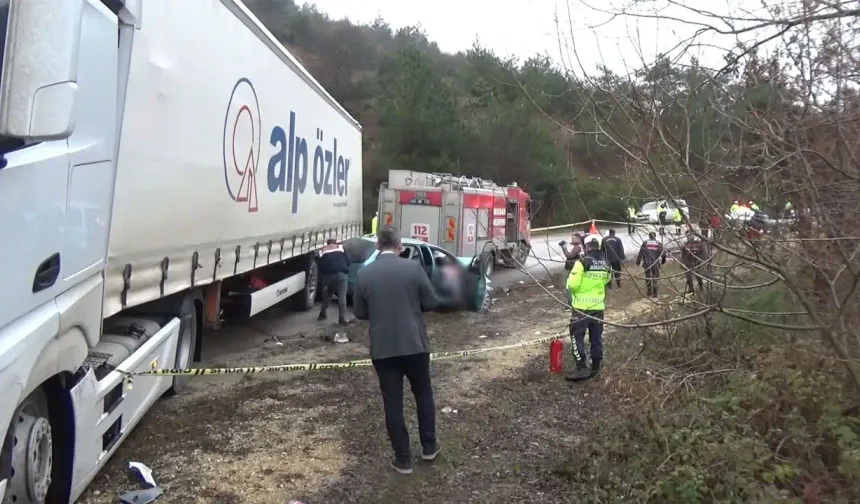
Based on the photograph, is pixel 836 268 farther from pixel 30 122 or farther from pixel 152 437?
pixel 152 437

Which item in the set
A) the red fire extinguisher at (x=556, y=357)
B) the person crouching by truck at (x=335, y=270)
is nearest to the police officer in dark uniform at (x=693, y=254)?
the red fire extinguisher at (x=556, y=357)

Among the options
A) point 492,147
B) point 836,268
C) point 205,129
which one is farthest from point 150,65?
point 492,147

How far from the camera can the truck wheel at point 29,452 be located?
3334mm

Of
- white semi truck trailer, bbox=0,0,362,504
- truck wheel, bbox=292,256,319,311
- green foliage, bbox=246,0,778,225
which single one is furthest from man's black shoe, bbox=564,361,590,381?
truck wheel, bbox=292,256,319,311

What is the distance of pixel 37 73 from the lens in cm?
257

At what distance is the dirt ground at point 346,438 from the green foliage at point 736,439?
0.37 m

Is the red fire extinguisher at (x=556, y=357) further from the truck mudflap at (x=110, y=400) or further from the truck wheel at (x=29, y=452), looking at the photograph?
the truck wheel at (x=29, y=452)

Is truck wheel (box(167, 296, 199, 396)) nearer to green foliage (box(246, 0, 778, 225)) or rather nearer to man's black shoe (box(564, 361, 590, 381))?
green foliage (box(246, 0, 778, 225))

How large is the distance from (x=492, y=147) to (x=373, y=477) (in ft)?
97.8

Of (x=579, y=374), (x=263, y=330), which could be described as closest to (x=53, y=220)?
(x=579, y=374)

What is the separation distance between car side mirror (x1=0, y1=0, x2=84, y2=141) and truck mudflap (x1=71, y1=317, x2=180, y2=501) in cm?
174

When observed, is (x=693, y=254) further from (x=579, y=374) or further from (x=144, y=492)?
(x=144, y=492)

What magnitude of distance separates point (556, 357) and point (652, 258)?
2324 millimetres

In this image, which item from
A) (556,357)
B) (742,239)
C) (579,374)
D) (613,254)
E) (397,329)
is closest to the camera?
(742,239)
